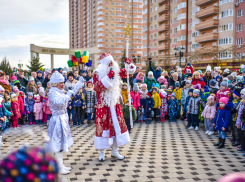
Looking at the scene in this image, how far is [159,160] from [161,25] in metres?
46.0

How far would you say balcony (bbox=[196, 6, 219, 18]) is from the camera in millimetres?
33219

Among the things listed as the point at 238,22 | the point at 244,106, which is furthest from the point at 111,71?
the point at 238,22

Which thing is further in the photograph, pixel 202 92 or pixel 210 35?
pixel 210 35

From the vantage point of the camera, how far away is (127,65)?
5.33 meters

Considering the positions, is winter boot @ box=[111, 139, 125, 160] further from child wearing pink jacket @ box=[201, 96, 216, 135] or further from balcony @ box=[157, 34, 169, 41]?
balcony @ box=[157, 34, 169, 41]

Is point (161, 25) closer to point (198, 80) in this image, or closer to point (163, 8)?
point (163, 8)

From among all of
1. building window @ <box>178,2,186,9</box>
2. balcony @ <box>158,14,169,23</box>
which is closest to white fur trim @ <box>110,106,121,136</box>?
building window @ <box>178,2,186,9</box>

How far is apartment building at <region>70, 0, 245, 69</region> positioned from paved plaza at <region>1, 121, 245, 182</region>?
1073 centimetres

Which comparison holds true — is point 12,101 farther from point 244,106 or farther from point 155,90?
point 244,106

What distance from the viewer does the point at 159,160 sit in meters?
5.29

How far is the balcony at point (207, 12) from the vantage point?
33.2 meters

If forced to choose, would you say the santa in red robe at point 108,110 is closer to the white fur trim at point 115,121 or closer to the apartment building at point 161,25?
the white fur trim at point 115,121

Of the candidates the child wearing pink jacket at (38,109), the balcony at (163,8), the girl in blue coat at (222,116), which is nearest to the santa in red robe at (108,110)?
the girl in blue coat at (222,116)

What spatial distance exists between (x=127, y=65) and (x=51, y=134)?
235cm
